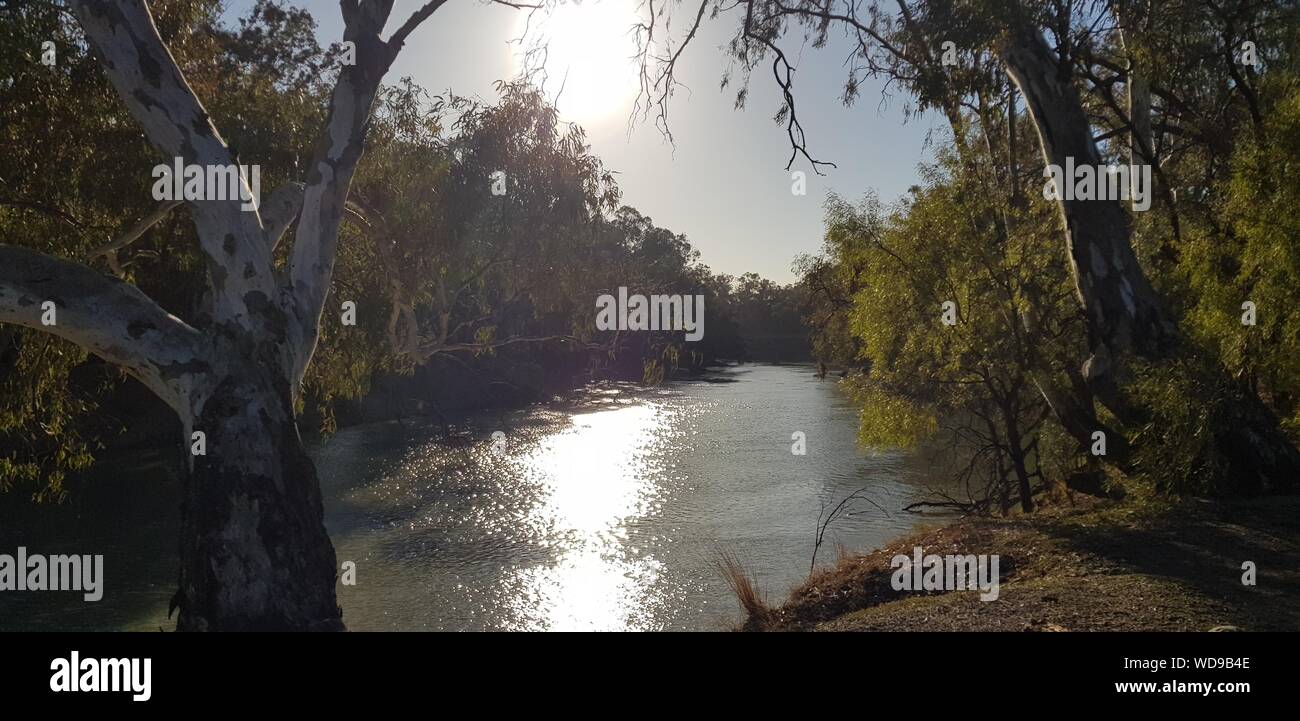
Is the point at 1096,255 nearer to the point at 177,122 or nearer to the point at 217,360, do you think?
the point at 217,360

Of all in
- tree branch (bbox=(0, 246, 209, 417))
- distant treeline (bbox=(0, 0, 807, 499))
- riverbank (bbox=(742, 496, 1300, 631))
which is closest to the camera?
riverbank (bbox=(742, 496, 1300, 631))

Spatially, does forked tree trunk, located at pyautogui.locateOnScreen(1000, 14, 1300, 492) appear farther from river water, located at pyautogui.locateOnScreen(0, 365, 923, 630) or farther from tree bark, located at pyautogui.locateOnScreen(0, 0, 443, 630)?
tree bark, located at pyautogui.locateOnScreen(0, 0, 443, 630)

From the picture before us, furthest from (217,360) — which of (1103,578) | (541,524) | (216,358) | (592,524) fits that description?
(592,524)

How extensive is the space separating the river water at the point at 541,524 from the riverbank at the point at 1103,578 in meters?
1.57

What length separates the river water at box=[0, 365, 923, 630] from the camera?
29.1ft

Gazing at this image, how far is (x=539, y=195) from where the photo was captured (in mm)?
11836

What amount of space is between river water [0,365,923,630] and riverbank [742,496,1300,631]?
1565 millimetres

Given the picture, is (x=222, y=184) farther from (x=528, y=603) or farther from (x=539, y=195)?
(x=539, y=195)

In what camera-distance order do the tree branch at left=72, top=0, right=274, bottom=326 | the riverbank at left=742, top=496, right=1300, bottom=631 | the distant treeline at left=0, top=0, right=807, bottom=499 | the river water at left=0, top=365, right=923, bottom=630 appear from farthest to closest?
the river water at left=0, top=365, right=923, bottom=630 → the distant treeline at left=0, top=0, right=807, bottom=499 → the tree branch at left=72, top=0, right=274, bottom=326 → the riverbank at left=742, top=496, right=1300, bottom=631

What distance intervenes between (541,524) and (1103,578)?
30.4 ft

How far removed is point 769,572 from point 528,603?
2.90 m

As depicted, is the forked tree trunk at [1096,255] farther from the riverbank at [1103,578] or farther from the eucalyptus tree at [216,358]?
the eucalyptus tree at [216,358]

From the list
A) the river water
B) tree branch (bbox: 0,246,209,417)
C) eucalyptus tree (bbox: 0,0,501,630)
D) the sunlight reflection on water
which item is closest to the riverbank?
the river water

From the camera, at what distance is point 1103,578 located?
4934mm
